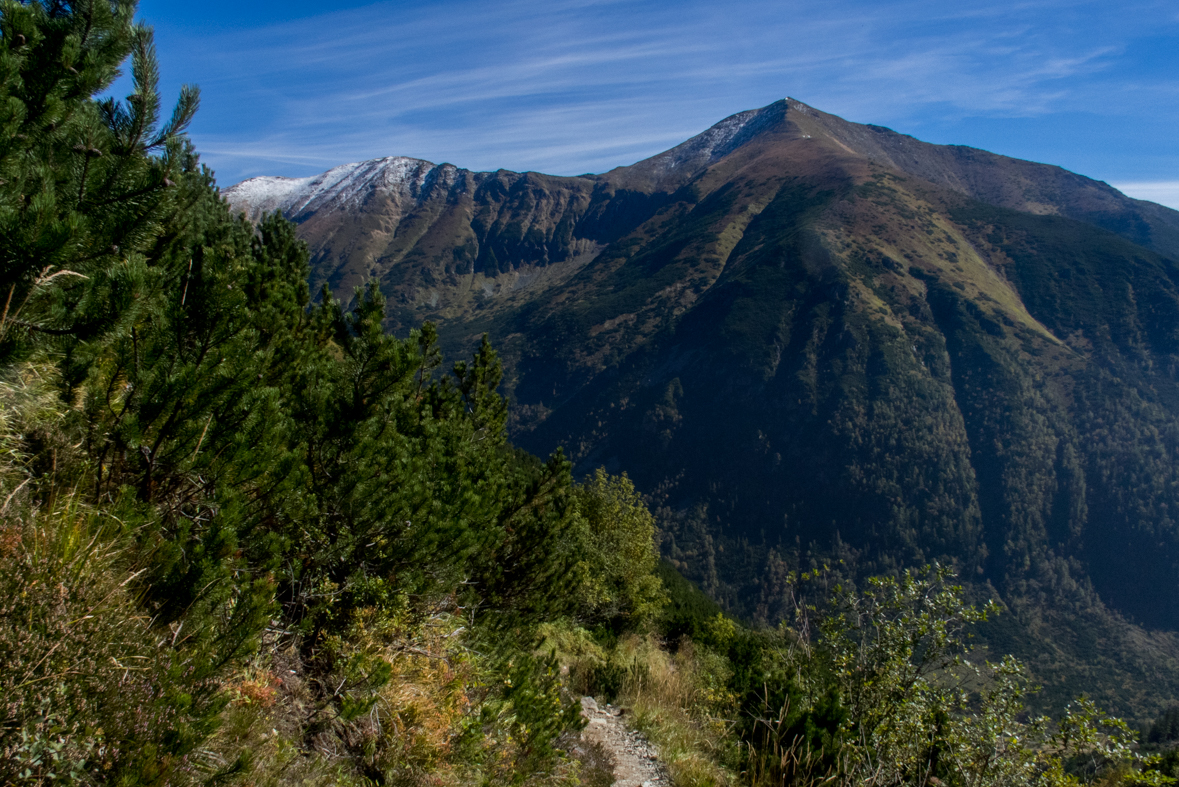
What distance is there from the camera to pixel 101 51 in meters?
3.58

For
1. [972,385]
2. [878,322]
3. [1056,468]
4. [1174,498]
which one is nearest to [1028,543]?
[1056,468]

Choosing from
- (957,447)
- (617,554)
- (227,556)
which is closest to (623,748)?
(227,556)

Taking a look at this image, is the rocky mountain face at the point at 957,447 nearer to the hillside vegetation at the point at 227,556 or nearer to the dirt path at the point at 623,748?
the dirt path at the point at 623,748

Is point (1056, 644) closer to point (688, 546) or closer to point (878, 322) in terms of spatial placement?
point (688, 546)

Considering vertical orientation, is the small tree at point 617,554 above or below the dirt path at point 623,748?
below

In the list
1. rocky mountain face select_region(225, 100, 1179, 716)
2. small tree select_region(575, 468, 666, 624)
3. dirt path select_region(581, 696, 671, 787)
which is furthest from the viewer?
rocky mountain face select_region(225, 100, 1179, 716)

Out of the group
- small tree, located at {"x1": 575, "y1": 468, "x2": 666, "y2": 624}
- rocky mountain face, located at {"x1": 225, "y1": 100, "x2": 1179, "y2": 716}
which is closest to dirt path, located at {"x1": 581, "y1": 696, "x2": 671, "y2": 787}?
small tree, located at {"x1": 575, "y1": 468, "x2": 666, "y2": 624}

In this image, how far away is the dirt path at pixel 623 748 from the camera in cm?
664

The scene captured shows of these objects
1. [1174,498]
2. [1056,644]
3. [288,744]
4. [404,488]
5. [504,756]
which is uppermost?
[404,488]

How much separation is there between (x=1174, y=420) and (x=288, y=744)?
21411 centimetres

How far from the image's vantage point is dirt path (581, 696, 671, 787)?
6.64 metres

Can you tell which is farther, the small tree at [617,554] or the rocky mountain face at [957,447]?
the rocky mountain face at [957,447]

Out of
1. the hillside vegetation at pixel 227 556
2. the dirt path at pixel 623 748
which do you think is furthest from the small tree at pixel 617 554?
the hillside vegetation at pixel 227 556

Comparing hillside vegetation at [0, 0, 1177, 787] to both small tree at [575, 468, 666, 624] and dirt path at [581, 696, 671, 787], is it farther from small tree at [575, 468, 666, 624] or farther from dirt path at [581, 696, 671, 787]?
small tree at [575, 468, 666, 624]
